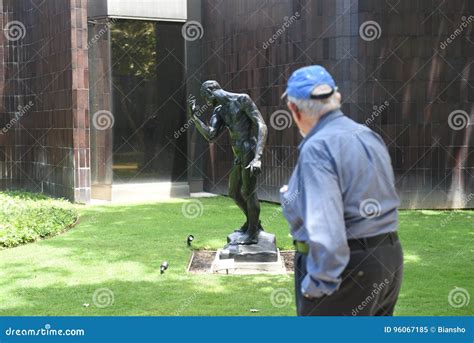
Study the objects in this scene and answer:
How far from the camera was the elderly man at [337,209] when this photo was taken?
314 cm

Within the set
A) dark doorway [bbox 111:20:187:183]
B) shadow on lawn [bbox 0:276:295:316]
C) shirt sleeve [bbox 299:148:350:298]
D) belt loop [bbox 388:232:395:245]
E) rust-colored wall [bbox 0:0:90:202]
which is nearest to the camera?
shirt sleeve [bbox 299:148:350:298]

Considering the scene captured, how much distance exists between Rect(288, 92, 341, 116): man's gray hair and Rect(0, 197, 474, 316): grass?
381cm

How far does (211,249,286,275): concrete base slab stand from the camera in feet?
28.6

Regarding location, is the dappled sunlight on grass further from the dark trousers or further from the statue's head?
the dark trousers

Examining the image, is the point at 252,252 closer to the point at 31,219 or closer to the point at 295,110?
the point at 31,219

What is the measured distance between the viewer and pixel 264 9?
15898 millimetres

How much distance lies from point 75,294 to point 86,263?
1666 mm

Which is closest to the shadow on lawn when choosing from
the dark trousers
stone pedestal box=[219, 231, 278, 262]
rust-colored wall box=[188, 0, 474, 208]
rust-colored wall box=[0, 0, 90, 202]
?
stone pedestal box=[219, 231, 278, 262]

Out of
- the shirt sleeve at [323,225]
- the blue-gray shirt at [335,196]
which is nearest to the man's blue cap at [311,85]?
the blue-gray shirt at [335,196]

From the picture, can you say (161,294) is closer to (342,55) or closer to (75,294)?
(75,294)

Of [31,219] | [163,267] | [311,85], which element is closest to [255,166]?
[163,267]

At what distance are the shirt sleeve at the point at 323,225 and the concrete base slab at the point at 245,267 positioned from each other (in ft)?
18.0

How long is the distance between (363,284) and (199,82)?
599 inches

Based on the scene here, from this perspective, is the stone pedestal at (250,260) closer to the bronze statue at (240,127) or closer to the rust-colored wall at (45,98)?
the bronze statue at (240,127)
